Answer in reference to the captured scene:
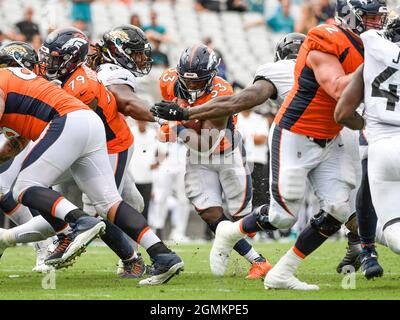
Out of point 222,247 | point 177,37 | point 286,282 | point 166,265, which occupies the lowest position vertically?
point 177,37

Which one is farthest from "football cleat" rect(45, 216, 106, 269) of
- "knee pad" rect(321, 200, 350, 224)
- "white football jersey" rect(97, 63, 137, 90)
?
"white football jersey" rect(97, 63, 137, 90)

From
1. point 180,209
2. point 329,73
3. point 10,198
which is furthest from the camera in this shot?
point 180,209

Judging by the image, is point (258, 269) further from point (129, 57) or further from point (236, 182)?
point (129, 57)

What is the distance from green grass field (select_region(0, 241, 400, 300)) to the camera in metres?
6.00

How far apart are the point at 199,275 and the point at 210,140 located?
39.8 inches

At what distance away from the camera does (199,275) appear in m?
7.52

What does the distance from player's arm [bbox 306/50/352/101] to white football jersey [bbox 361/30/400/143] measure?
199 mm

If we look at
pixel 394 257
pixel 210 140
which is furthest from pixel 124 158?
pixel 394 257

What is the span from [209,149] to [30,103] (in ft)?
5.45

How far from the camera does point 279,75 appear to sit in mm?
6676

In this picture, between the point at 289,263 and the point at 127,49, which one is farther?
the point at 127,49

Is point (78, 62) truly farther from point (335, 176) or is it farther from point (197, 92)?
point (335, 176)

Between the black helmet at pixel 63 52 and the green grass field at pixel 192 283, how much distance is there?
4.93 feet

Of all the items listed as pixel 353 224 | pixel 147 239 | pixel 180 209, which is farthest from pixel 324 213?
pixel 180 209
